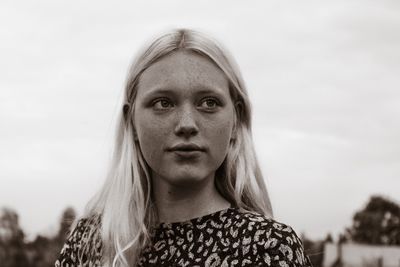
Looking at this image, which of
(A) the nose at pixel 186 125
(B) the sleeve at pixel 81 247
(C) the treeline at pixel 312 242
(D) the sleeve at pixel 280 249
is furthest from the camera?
(C) the treeline at pixel 312 242

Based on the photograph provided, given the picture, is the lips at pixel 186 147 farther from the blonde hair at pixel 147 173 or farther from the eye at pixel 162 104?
the blonde hair at pixel 147 173

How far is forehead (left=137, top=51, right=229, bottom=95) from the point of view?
3635 mm

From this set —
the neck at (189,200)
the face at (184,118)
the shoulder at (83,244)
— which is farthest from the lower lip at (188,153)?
the shoulder at (83,244)

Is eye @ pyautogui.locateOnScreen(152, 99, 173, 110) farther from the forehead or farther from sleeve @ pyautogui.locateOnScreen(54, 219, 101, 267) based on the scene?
sleeve @ pyautogui.locateOnScreen(54, 219, 101, 267)

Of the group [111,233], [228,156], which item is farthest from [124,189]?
[228,156]

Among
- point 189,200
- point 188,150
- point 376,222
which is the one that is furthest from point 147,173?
point 376,222

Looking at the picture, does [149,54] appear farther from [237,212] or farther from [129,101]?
[237,212]

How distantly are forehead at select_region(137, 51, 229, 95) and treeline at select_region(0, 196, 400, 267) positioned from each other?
3.19ft

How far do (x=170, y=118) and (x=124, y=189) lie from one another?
20.5 inches

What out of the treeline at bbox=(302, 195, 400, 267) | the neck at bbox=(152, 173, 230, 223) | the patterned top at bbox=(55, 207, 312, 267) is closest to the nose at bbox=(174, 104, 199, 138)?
the neck at bbox=(152, 173, 230, 223)

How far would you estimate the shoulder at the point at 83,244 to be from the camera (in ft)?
12.7

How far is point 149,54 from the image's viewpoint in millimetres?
3783

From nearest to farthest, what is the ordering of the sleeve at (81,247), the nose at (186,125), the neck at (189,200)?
the nose at (186,125) < the neck at (189,200) < the sleeve at (81,247)

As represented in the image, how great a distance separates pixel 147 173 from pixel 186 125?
0.47 metres
